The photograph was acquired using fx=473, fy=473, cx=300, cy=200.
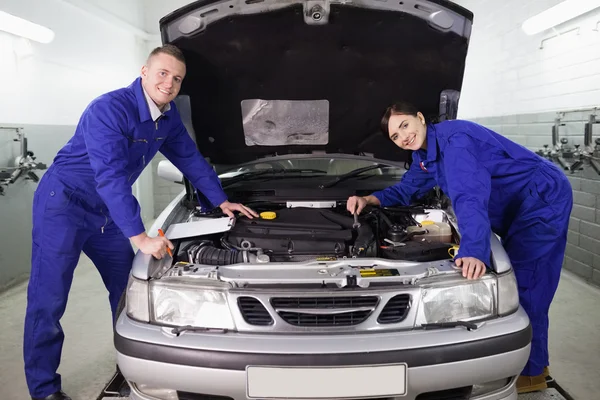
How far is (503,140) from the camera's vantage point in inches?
87.3

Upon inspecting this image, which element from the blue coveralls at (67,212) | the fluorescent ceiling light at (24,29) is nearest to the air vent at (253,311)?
the blue coveralls at (67,212)

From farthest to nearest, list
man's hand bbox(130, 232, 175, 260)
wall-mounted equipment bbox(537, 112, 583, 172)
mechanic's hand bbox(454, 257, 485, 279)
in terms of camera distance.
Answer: wall-mounted equipment bbox(537, 112, 583, 172), man's hand bbox(130, 232, 175, 260), mechanic's hand bbox(454, 257, 485, 279)

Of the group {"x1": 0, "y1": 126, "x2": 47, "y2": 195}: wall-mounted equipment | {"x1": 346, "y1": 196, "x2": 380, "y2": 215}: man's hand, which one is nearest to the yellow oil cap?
{"x1": 346, "y1": 196, "x2": 380, "y2": 215}: man's hand

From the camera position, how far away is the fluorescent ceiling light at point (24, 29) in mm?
3729

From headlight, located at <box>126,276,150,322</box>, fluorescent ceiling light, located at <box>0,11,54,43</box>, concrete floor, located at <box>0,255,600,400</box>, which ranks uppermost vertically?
fluorescent ceiling light, located at <box>0,11,54,43</box>

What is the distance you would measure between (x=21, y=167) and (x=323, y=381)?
361 centimetres

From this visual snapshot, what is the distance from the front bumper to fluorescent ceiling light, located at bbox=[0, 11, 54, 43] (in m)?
3.33

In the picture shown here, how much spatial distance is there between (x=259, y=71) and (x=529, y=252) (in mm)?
1560

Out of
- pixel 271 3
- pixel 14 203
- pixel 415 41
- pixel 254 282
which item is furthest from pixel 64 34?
pixel 254 282

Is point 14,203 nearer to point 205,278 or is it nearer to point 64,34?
point 64,34

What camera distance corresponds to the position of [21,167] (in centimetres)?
399

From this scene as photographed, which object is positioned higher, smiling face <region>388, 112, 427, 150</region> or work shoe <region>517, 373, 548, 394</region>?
smiling face <region>388, 112, 427, 150</region>

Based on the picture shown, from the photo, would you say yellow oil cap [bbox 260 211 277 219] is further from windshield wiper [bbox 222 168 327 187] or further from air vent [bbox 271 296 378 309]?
Result: air vent [bbox 271 296 378 309]

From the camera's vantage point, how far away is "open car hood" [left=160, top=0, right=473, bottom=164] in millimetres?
2029
